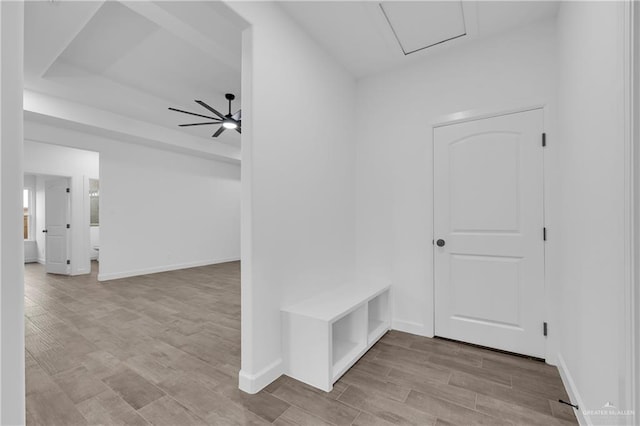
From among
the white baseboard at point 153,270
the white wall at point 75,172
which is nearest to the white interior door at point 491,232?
the white baseboard at point 153,270

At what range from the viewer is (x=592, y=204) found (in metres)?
1.42

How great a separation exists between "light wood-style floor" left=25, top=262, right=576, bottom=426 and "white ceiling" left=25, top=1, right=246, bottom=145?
2474 mm

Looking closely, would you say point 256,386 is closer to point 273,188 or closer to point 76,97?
point 273,188

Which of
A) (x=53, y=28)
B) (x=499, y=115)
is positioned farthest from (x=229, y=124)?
(x=499, y=115)

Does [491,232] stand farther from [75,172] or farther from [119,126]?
[75,172]

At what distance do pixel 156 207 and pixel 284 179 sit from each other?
4936 mm

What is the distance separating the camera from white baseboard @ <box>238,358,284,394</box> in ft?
6.04

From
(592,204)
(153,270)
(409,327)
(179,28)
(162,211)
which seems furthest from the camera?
(162,211)

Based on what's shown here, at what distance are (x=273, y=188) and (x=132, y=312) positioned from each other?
2694mm

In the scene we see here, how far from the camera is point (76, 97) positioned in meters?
4.21

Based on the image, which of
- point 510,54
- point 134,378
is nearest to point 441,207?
point 510,54

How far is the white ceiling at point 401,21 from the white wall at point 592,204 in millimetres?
364

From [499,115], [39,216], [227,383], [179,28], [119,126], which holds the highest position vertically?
[179,28]

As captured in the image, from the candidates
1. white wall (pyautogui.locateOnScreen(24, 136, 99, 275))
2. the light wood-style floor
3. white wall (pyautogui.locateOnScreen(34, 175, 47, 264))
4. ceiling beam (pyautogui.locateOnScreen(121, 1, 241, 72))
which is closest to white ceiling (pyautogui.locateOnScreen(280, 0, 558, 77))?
ceiling beam (pyautogui.locateOnScreen(121, 1, 241, 72))
